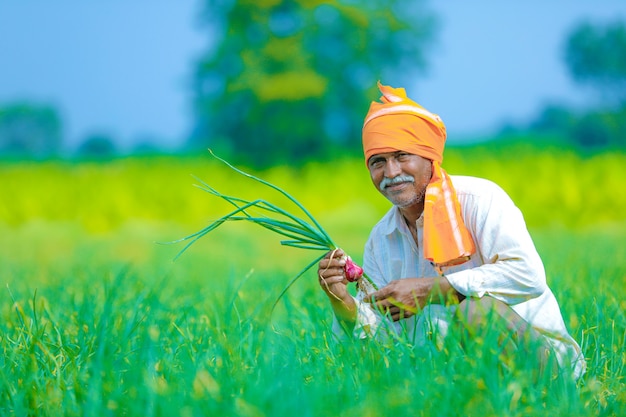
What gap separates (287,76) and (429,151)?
53.6 feet

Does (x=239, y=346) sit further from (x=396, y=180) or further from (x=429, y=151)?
(x=429, y=151)

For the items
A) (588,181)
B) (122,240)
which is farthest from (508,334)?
(588,181)

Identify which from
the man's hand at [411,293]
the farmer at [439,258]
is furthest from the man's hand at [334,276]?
the man's hand at [411,293]

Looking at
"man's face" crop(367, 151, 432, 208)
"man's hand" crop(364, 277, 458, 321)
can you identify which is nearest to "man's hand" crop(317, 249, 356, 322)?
"man's hand" crop(364, 277, 458, 321)

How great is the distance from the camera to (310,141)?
2025cm

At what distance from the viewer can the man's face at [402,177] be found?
3.15 metres

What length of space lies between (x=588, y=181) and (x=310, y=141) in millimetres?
8120

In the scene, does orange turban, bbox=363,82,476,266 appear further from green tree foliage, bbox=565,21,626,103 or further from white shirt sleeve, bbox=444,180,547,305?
green tree foliage, bbox=565,21,626,103

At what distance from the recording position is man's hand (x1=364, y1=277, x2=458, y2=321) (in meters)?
2.94

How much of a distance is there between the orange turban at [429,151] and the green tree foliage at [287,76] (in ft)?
52.4

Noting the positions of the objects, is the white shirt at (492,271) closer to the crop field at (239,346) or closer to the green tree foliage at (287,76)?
the crop field at (239,346)

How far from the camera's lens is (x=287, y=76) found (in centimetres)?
1925

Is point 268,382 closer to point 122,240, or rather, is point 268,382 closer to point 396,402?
point 396,402

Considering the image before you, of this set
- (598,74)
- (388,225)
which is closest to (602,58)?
(598,74)
